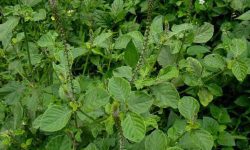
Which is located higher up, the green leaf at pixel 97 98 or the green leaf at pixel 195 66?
the green leaf at pixel 97 98

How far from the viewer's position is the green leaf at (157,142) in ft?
4.59

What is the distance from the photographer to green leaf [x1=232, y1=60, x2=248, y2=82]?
1650mm

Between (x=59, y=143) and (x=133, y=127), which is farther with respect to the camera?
(x=59, y=143)

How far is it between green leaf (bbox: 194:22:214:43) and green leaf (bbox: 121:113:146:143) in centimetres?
65

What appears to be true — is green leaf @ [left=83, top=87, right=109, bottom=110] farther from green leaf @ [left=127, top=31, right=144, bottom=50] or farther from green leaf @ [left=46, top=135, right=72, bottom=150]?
green leaf @ [left=127, top=31, right=144, bottom=50]

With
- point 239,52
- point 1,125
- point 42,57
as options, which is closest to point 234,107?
point 239,52

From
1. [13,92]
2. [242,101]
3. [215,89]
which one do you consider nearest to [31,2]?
[13,92]

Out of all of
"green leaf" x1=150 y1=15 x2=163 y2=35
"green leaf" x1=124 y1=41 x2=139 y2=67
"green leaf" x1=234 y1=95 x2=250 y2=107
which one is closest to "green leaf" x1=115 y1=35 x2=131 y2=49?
"green leaf" x1=150 y1=15 x2=163 y2=35

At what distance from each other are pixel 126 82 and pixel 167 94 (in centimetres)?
18

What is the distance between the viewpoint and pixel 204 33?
5.96ft

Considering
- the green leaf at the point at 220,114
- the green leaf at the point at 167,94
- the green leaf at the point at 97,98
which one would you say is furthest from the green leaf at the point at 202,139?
the green leaf at the point at 220,114

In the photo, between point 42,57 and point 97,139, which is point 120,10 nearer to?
point 42,57

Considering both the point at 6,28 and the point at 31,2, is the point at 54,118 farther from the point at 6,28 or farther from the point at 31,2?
the point at 31,2

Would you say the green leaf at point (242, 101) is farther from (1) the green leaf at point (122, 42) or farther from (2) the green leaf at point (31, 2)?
(2) the green leaf at point (31, 2)
